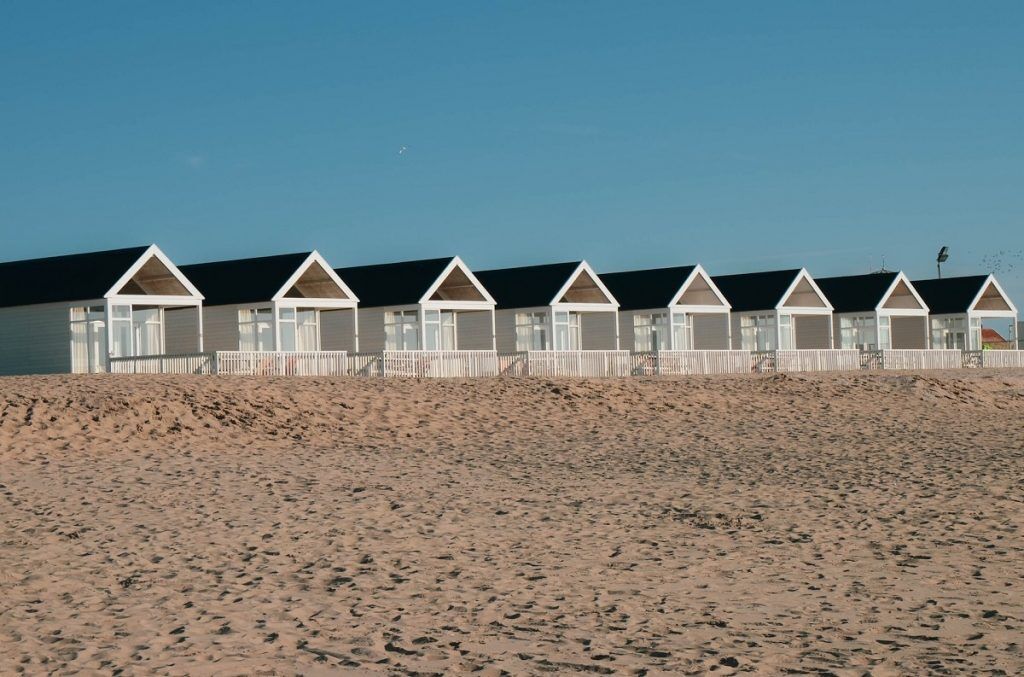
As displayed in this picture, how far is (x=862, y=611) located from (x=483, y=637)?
8.30ft

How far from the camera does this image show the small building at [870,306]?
49688mm

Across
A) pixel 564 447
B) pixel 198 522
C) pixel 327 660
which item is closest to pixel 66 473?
pixel 198 522

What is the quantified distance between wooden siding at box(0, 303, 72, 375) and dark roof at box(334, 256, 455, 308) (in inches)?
367

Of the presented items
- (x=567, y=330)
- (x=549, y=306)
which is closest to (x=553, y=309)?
(x=549, y=306)

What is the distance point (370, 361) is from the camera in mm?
31062

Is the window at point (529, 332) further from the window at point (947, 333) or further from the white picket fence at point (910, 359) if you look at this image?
the window at point (947, 333)

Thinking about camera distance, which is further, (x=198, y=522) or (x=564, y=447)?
(x=564, y=447)

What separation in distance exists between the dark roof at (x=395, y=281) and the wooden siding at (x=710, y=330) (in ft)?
40.9

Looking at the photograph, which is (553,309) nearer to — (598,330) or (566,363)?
(598,330)

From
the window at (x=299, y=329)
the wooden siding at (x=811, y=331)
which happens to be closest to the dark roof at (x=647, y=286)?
the wooden siding at (x=811, y=331)

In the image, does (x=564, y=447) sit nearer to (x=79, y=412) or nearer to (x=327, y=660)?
(x=79, y=412)

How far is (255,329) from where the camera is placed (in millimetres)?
35125

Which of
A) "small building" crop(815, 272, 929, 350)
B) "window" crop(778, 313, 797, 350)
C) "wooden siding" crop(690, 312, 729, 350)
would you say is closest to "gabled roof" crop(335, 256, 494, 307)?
"wooden siding" crop(690, 312, 729, 350)

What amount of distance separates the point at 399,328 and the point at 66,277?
9855mm
